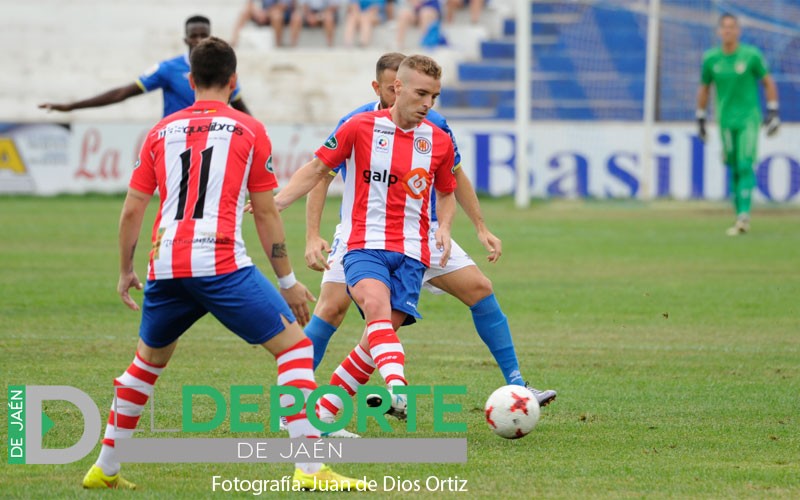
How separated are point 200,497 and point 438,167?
90.2 inches

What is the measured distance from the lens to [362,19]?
30.5 m

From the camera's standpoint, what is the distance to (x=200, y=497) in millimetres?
5242

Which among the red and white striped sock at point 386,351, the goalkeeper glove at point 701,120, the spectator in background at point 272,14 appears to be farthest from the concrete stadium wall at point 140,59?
the red and white striped sock at point 386,351

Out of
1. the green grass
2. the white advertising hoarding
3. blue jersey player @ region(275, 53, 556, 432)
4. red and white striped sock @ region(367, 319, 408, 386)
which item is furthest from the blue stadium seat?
red and white striped sock @ region(367, 319, 408, 386)

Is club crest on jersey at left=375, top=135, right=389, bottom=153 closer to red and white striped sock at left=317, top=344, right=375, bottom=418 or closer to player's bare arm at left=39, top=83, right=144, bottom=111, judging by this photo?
red and white striped sock at left=317, top=344, right=375, bottom=418

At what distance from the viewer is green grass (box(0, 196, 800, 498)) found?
569cm

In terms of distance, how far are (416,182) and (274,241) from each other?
149 cm

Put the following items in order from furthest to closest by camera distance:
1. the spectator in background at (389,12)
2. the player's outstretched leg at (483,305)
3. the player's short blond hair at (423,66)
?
the spectator in background at (389,12) → the player's outstretched leg at (483,305) → the player's short blond hair at (423,66)

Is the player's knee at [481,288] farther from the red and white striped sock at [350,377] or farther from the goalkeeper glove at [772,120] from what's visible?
the goalkeeper glove at [772,120]

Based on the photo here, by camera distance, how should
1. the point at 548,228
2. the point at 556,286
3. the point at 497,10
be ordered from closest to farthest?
the point at 556,286
the point at 548,228
the point at 497,10

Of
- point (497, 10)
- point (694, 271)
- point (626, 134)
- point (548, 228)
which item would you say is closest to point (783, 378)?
point (694, 271)

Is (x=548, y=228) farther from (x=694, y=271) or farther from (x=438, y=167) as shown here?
(x=438, y=167)

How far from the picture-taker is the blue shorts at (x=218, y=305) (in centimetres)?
523

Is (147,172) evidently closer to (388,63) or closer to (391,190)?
(391,190)
